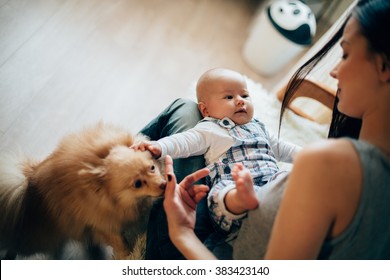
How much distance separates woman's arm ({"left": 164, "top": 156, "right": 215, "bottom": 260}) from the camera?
0.75 m

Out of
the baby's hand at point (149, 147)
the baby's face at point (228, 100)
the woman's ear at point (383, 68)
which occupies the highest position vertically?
the woman's ear at point (383, 68)

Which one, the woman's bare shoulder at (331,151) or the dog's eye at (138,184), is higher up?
the woman's bare shoulder at (331,151)

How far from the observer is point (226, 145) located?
107 cm

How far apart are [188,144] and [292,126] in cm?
94

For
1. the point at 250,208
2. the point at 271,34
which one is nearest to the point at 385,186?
the point at 250,208

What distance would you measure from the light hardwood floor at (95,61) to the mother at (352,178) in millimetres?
1260

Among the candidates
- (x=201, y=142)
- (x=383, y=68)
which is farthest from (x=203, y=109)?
(x=383, y=68)

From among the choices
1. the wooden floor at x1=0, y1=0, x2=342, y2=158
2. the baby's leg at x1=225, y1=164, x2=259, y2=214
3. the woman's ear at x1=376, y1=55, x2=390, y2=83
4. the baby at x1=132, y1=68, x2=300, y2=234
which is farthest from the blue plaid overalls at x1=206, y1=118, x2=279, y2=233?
the wooden floor at x1=0, y1=0, x2=342, y2=158

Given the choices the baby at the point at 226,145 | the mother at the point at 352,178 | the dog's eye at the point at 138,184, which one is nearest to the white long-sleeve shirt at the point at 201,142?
the baby at the point at 226,145

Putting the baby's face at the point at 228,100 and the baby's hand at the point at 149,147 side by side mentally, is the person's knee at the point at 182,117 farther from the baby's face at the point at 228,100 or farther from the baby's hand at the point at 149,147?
the baby's hand at the point at 149,147

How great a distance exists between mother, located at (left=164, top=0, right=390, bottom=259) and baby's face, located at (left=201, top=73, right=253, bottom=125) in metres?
0.50

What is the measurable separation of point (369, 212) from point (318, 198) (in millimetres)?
99

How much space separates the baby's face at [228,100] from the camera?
1145mm

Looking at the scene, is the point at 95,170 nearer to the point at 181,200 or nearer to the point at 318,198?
the point at 181,200
